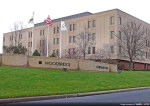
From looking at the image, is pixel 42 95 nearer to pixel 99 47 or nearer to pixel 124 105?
pixel 124 105

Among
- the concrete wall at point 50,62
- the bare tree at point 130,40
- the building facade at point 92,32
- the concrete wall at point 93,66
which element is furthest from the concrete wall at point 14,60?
the bare tree at point 130,40

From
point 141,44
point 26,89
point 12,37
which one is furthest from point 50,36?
point 26,89

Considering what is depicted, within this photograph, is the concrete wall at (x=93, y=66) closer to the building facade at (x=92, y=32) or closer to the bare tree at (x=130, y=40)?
the building facade at (x=92, y=32)

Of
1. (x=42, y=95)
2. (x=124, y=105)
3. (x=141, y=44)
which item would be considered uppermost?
(x=141, y=44)

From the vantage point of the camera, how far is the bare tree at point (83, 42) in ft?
250

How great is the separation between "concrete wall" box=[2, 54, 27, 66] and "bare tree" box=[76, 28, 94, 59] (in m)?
41.8

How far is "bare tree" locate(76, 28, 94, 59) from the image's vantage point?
2994 inches

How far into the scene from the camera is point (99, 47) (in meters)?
77.8

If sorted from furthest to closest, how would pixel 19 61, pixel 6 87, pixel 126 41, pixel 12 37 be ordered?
pixel 12 37 < pixel 126 41 < pixel 19 61 < pixel 6 87

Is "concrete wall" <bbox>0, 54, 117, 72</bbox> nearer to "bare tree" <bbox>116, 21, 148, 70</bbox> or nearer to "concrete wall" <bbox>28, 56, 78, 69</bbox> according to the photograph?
"concrete wall" <bbox>28, 56, 78, 69</bbox>

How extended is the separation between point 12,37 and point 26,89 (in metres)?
82.9

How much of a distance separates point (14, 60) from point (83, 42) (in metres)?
45.4

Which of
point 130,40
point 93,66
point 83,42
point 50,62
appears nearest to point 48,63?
point 50,62

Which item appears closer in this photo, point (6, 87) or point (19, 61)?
point (6, 87)
